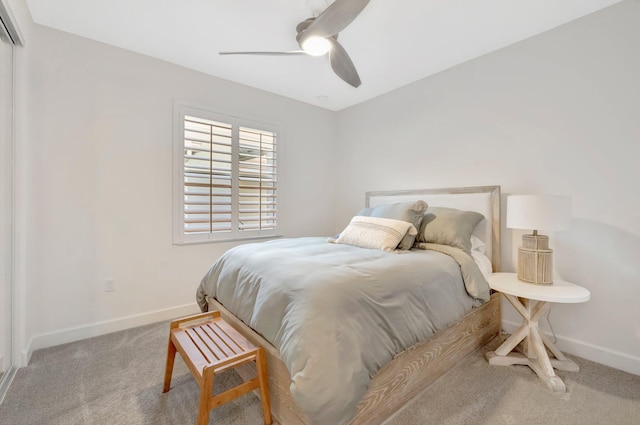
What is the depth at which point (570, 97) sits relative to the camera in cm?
209

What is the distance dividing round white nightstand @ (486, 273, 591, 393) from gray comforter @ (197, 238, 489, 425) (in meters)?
0.21

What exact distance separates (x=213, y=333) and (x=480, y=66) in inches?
123

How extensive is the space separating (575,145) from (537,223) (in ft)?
2.63

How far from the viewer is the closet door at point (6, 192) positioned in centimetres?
175

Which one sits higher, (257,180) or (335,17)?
(335,17)

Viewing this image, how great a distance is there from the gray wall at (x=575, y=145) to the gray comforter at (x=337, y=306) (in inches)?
33.3

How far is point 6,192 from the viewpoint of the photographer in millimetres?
1814

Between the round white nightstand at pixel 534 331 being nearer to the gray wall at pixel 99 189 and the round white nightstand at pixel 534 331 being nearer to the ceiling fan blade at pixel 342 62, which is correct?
the ceiling fan blade at pixel 342 62

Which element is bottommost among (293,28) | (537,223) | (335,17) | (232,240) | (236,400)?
(236,400)

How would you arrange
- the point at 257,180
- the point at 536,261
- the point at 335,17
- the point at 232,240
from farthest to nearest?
the point at 257,180, the point at 232,240, the point at 536,261, the point at 335,17

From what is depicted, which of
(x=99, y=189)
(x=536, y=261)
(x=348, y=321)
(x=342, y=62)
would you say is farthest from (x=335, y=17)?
(x=99, y=189)

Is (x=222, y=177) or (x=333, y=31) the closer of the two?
(x=333, y=31)

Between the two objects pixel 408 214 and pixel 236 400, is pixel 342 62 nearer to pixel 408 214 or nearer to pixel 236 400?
pixel 408 214

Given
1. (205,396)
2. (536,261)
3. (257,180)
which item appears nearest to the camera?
(205,396)
